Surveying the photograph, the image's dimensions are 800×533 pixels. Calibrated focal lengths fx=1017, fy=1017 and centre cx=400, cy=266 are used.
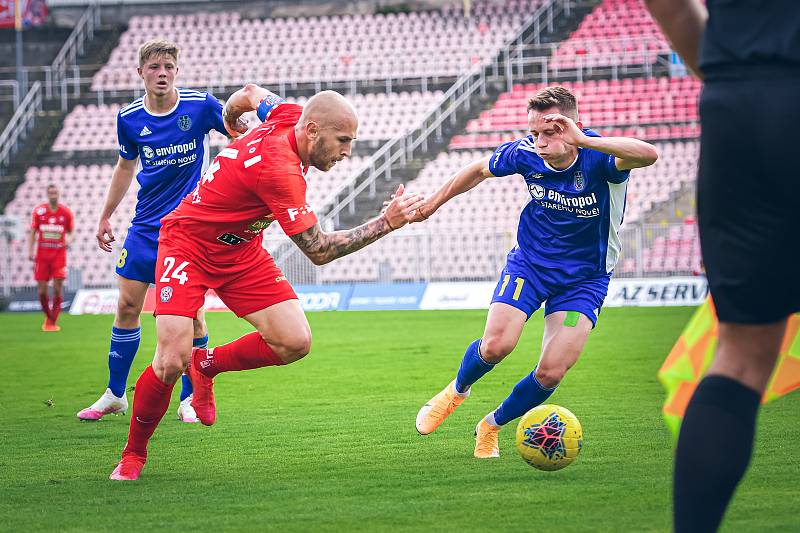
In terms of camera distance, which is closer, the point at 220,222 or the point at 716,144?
the point at 716,144

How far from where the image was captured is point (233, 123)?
21.6 feet

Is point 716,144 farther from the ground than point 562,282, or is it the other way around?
point 716,144

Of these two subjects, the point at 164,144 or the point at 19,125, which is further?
the point at 19,125

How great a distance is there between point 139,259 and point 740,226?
5.61m

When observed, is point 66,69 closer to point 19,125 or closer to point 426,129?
point 19,125

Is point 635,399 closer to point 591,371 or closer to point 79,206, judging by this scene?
point 591,371

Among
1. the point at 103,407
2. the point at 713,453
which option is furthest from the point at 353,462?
the point at 713,453

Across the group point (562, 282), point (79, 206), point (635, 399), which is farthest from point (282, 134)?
point (79, 206)

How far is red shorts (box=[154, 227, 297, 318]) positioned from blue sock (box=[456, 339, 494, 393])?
1.19 metres

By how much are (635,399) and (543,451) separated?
3232mm

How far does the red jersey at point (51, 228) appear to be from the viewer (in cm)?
1895

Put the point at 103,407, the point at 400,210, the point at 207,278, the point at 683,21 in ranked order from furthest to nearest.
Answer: the point at 103,407 < the point at 207,278 < the point at 400,210 < the point at 683,21

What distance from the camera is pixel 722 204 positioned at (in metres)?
2.68

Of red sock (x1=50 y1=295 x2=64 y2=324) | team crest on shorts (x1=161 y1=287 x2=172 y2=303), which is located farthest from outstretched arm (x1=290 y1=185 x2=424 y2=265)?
red sock (x1=50 y1=295 x2=64 y2=324)
